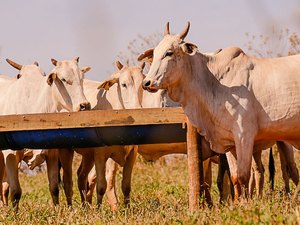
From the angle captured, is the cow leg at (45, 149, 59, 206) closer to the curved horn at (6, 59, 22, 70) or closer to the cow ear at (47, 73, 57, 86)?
the cow ear at (47, 73, 57, 86)

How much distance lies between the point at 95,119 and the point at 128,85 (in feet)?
9.38

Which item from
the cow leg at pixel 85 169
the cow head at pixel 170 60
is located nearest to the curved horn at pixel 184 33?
the cow head at pixel 170 60

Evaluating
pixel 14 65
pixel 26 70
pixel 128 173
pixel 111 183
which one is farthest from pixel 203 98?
pixel 111 183

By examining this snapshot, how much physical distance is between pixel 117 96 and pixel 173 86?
2896 millimetres

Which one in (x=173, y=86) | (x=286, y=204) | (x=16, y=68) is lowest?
(x=286, y=204)

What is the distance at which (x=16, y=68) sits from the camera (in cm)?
1271

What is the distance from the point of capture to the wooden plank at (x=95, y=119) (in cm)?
997

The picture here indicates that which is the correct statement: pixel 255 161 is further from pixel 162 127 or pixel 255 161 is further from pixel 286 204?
pixel 286 204

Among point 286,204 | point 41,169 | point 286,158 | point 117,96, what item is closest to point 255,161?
point 286,158

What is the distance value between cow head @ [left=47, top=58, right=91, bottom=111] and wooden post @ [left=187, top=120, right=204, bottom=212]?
7.46 ft

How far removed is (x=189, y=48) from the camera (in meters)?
10.1

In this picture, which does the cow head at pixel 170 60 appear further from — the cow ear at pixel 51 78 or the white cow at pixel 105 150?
the white cow at pixel 105 150

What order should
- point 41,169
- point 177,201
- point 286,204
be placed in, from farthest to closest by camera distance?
point 41,169, point 177,201, point 286,204

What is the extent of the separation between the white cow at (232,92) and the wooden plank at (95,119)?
25 cm
